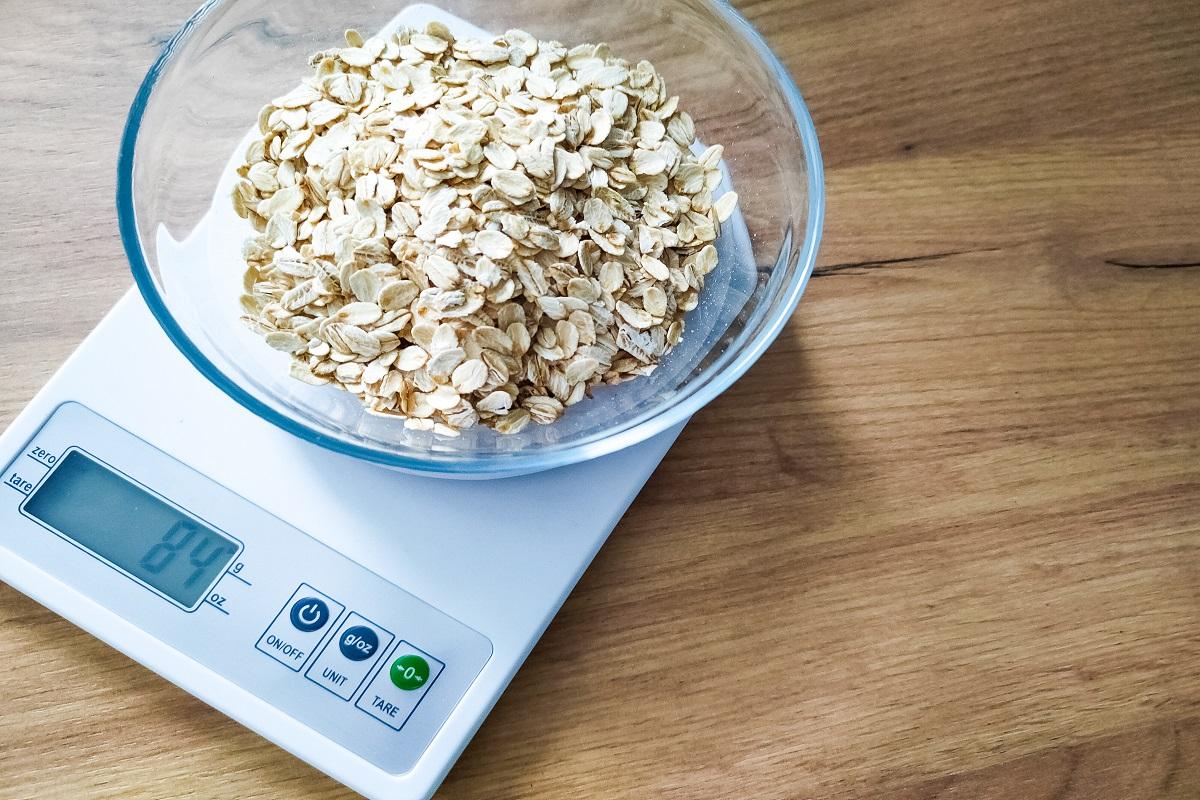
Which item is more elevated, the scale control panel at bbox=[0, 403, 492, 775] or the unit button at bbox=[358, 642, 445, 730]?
the scale control panel at bbox=[0, 403, 492, 775]

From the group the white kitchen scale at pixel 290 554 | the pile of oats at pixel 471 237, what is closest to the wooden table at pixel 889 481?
the white kitchen scale at pixel 290 554

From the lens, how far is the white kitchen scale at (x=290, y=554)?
1.97 feet

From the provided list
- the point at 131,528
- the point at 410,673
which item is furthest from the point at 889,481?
the point at 131,528

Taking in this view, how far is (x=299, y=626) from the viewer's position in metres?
0.61

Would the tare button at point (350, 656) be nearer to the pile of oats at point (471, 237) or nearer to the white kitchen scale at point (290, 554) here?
the white kitchen scale at point (290, 554)

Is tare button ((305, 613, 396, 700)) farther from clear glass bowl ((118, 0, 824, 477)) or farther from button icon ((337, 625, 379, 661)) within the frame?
clear glass bowl ((118, 0, 824, 477))

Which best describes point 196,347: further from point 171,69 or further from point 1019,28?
point 1019,28

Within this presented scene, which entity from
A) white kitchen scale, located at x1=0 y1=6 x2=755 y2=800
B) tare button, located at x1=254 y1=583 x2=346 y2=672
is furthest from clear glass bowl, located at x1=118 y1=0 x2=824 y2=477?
tare button, located at x1=254 y1=583 x2=346 y2=672

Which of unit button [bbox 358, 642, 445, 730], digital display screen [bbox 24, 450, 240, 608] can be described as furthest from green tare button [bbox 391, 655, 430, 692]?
digital display screen [bbox 24, 450, 240, 608]

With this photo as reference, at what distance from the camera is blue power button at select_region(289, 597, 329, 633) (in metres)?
0.61

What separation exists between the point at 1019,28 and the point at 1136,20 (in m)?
0.11

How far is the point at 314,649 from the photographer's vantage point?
24.0 inches

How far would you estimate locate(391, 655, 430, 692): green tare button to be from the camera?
0.60 metres

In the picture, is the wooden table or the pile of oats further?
the wooden table
